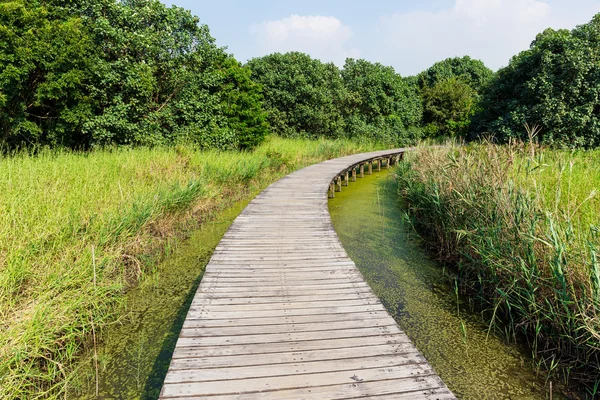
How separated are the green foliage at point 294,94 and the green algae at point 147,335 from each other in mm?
16129

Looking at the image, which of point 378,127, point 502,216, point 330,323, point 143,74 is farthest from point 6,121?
point 378,127

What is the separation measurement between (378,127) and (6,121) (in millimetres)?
20976

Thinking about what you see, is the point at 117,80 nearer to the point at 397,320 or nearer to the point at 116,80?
the point at 116,80

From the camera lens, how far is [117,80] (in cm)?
1125

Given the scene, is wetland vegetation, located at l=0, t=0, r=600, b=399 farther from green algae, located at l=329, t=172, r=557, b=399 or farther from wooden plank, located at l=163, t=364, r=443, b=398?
wooden plank, located at l=163, t=364, r=443, b=398

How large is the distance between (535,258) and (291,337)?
2.59 m

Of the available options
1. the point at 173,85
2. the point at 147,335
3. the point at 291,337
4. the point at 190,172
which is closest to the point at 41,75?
the point at 173,85

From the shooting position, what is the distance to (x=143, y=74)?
1168 centimetres

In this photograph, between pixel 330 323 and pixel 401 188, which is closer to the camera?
pixel 330 323

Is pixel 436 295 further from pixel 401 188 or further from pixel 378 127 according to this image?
pixel 378 127

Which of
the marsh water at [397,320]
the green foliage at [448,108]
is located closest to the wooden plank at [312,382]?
the marsh water at [397,320]

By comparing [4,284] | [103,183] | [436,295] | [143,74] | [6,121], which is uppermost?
[143,74]

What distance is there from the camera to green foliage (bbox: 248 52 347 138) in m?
20.1

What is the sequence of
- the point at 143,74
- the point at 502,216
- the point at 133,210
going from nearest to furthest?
1. the point at 502,216
2. the point at 133,210
3. the point at 143,74
